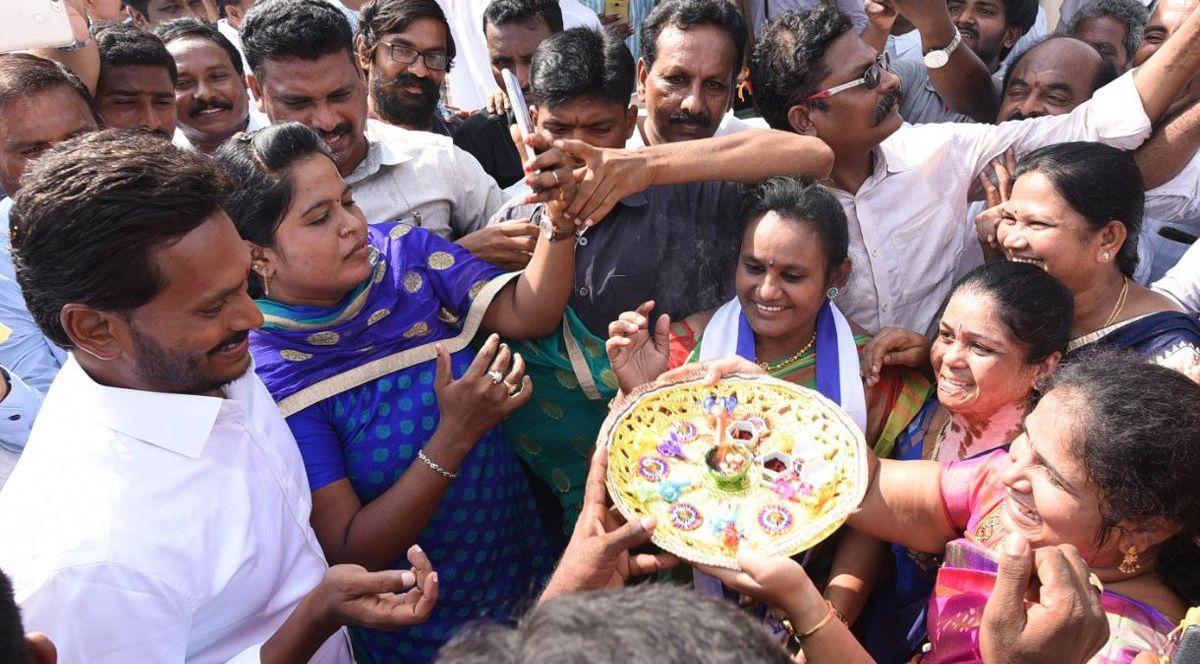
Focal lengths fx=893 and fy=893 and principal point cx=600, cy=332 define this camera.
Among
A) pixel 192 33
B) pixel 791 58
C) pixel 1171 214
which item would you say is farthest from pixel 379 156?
pixel 1171 214

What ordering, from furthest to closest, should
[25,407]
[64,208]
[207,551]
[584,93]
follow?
[584,93], [25,407], [207,551], [64,208]

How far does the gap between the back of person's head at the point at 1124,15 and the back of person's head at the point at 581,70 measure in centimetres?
335

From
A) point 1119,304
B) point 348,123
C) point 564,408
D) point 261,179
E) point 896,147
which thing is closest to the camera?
point 261,179

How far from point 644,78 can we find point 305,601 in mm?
2338

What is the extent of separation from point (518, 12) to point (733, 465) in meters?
3.00

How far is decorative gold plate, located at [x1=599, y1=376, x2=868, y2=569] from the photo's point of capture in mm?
2135

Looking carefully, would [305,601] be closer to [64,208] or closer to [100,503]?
[100,503]

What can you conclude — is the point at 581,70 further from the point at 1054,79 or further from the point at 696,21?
the point at 1054,79

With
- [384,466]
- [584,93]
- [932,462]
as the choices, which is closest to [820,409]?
[932,462]

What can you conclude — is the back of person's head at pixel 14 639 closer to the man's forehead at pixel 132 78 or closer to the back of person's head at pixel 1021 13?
the man's forehead at pixel 132 78

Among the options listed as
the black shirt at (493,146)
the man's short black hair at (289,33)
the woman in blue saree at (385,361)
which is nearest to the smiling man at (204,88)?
the man's short black hair at (289,33)

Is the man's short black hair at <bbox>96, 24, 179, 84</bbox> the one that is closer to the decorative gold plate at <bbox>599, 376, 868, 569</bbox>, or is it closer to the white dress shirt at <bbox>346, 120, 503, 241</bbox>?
the white dress shirt at <bbox>346, 120, 503, 241</bbox>

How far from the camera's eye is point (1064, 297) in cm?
258

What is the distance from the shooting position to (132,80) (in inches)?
137
